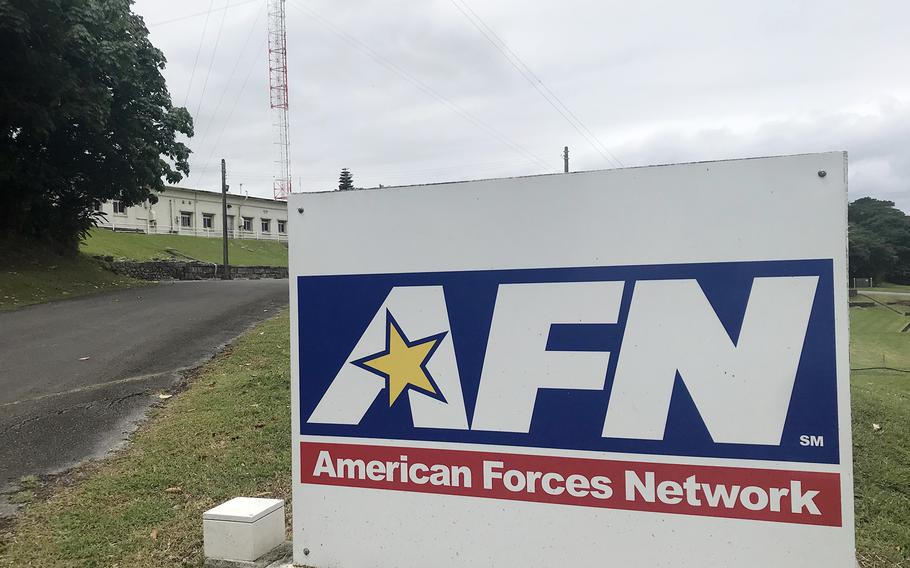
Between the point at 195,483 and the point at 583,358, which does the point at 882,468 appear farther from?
the point at 195,483

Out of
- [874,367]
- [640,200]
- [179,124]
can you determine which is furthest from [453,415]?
[179,124]

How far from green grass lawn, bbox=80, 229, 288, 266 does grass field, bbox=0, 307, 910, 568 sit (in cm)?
2422

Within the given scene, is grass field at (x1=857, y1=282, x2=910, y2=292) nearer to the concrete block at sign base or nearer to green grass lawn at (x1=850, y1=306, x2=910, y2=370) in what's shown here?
green grass lawn at (x1=850, y1=306, x2=910, y2=370)

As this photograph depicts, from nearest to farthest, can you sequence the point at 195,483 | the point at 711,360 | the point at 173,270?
the point at 711,360 → the point at 195,483 → the point at 173,270

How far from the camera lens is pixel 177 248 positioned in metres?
39.6

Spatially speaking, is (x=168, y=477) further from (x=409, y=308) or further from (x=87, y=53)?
(x=87, y=53)

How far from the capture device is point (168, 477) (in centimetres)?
452

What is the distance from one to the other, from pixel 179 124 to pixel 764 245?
22263mm

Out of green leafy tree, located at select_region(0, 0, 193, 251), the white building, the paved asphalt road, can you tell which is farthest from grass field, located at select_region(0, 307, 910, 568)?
the white building

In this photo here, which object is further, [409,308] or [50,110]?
[50,110]

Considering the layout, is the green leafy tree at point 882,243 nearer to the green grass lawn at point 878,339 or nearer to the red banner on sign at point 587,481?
the green grass lawn at point 878,339

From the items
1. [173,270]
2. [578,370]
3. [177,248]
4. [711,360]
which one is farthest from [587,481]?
[177,248]

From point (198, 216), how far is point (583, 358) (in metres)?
57.1

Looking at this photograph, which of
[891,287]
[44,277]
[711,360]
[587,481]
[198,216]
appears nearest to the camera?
[711,360]
